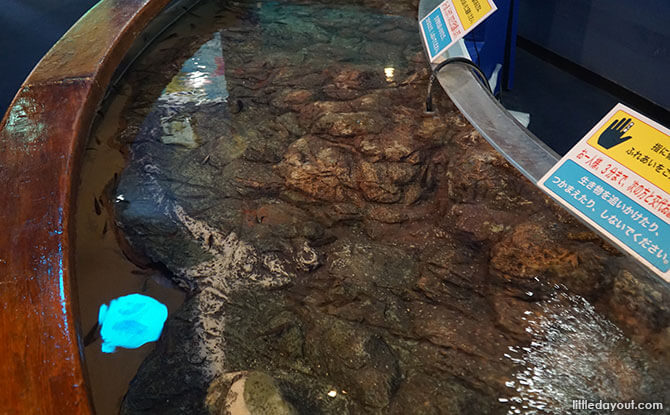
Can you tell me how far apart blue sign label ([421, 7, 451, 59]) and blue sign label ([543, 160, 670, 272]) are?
2.87 feet

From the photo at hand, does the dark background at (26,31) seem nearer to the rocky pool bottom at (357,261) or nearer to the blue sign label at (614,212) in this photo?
the rocky pool bottom at (357,261)

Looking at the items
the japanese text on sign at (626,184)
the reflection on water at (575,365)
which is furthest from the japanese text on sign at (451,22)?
the reflection on water at (575,365)

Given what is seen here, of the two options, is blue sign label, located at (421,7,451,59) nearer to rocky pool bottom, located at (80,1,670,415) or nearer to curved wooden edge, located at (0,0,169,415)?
rocky pool bottom, located at (80,1,670,415)

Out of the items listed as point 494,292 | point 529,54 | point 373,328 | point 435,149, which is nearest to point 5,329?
point 373,328

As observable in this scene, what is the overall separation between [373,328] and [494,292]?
0.34 meters

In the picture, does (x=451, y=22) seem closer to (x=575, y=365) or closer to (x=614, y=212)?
(x=614, y=212)

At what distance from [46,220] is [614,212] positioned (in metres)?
1.39

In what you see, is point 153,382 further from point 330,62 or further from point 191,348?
point 330,62

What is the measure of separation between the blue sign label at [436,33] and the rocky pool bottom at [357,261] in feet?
0.51

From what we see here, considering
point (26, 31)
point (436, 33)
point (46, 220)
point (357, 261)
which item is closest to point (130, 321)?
point (46, 220)

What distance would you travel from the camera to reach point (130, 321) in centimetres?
134

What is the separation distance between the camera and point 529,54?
12.5ft

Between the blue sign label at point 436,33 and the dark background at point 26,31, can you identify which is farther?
the dark background at point 26,31

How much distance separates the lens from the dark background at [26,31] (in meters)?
3.17
